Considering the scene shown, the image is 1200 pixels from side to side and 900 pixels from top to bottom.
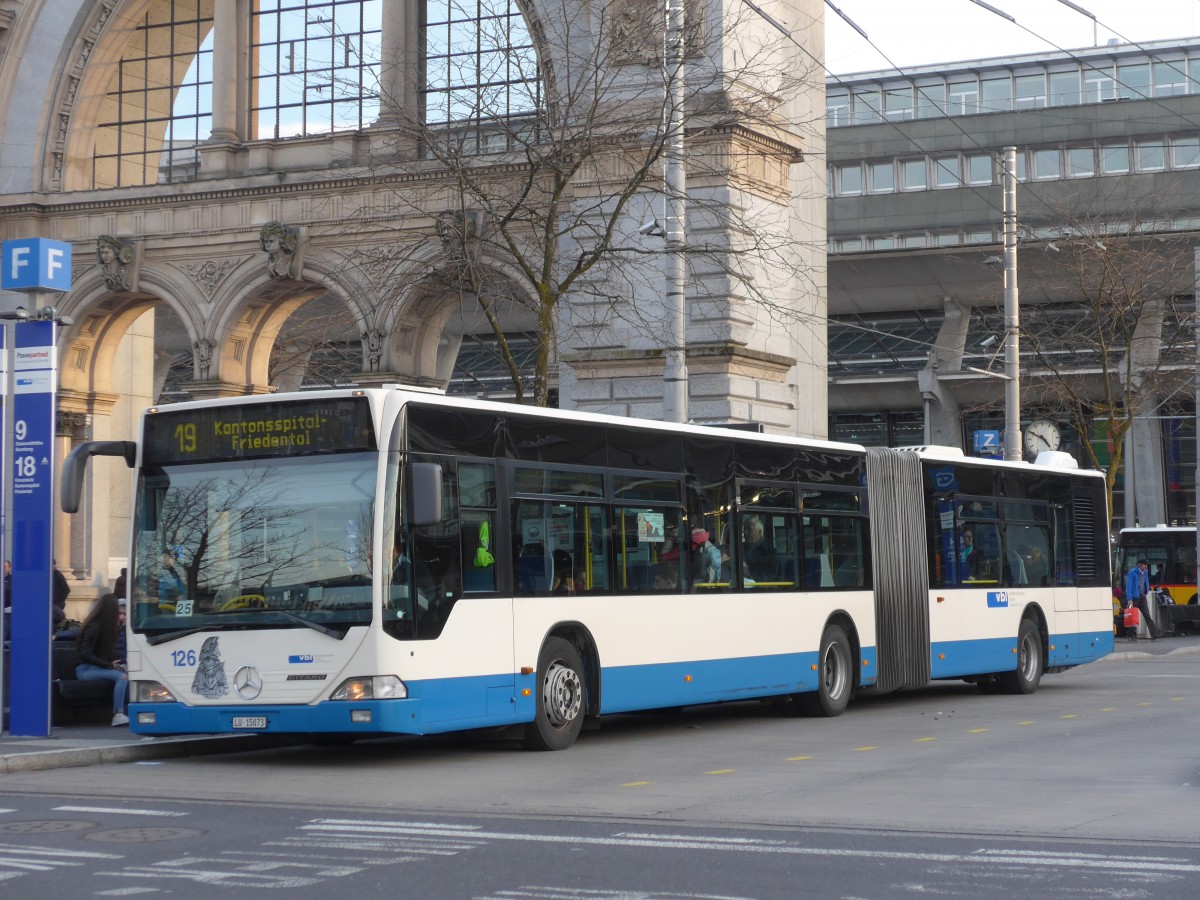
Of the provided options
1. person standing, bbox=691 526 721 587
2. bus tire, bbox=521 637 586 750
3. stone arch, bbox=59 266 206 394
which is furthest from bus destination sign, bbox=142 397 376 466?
stone arch, bbox=59 266 206 394

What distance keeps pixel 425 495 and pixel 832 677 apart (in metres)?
7.32

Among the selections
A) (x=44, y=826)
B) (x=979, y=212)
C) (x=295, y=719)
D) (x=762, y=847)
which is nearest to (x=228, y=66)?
(x=295, y=719)

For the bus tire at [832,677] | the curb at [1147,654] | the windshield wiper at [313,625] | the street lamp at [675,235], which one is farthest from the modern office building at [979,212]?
the windshield wiper at [313,625]

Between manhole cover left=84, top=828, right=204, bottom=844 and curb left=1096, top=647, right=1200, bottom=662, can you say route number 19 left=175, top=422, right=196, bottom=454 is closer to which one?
manhole cover left=84, top=828, right=204, bottom=844

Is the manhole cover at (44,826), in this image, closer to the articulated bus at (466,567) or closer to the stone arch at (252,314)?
the articulated bus at (466,567)

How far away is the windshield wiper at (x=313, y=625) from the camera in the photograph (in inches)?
523

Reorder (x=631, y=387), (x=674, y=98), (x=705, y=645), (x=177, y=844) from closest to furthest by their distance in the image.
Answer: (x=177, y=844), (x=705, y=645), (x=674, y=98), (x=631, y=387)

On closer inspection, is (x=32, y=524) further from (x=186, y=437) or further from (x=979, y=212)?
(x=979, y=212)

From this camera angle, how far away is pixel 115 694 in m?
17.1

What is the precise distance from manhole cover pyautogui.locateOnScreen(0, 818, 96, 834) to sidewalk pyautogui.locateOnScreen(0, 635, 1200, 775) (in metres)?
3.10

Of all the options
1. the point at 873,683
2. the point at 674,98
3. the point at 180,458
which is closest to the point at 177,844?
the point at 180,458

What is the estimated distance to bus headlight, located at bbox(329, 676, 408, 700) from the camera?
13.2m

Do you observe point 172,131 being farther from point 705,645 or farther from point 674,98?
point 705,645

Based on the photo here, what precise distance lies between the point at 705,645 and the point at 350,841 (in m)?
7.60
